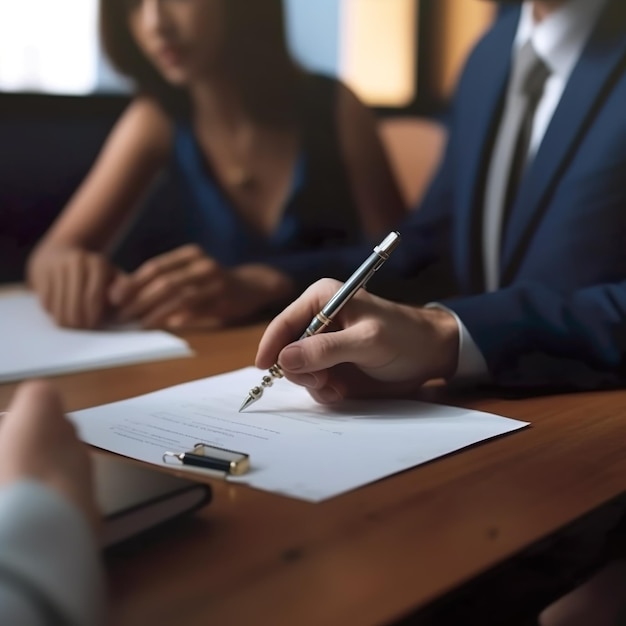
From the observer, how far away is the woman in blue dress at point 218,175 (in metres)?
1.17

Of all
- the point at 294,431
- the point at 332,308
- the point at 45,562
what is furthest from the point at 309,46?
the point at 45,562

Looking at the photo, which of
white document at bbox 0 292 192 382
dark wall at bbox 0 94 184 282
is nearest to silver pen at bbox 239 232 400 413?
white document at bbox 0 292 192 382

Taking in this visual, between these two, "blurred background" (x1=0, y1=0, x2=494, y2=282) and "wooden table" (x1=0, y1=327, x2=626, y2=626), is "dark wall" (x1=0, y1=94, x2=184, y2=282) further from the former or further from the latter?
"wooden table" (x1=0, y1=327, x2=626, y2=626)

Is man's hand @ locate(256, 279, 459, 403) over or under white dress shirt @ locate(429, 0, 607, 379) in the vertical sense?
under

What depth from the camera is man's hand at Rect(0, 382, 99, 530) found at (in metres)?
0.40

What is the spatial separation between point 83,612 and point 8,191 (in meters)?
0.93

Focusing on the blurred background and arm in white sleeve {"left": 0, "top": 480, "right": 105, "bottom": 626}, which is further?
the blurred background

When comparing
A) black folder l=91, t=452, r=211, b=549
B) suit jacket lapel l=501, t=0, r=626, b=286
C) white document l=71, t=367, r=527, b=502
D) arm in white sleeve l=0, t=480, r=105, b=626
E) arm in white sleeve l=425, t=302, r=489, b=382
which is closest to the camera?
arm in white sleeve l=0, t=480, r=105, b=626

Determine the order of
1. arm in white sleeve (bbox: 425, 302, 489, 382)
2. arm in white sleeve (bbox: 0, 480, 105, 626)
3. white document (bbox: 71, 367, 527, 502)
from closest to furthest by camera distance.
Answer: arm in white sleeve (bbox: 0, 480, 105, 626) < white document (bbox: 71, 367, 527, 502) < arm in white sleeve (bbox: 425, 302, 489, 382)

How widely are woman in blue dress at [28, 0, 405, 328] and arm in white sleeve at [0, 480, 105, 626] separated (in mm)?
754

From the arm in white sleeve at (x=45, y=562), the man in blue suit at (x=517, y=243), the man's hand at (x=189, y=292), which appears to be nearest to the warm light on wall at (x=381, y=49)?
the man in blue suit at (x=517, y=243)

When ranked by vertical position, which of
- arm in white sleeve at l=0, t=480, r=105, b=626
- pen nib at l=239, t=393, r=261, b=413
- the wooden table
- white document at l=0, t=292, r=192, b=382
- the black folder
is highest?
arm in white sleeve at l=0, t=480, r=105, b=626

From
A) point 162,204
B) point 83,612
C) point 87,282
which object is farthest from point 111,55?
point 83,612

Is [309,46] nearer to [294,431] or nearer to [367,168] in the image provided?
[367,168]
